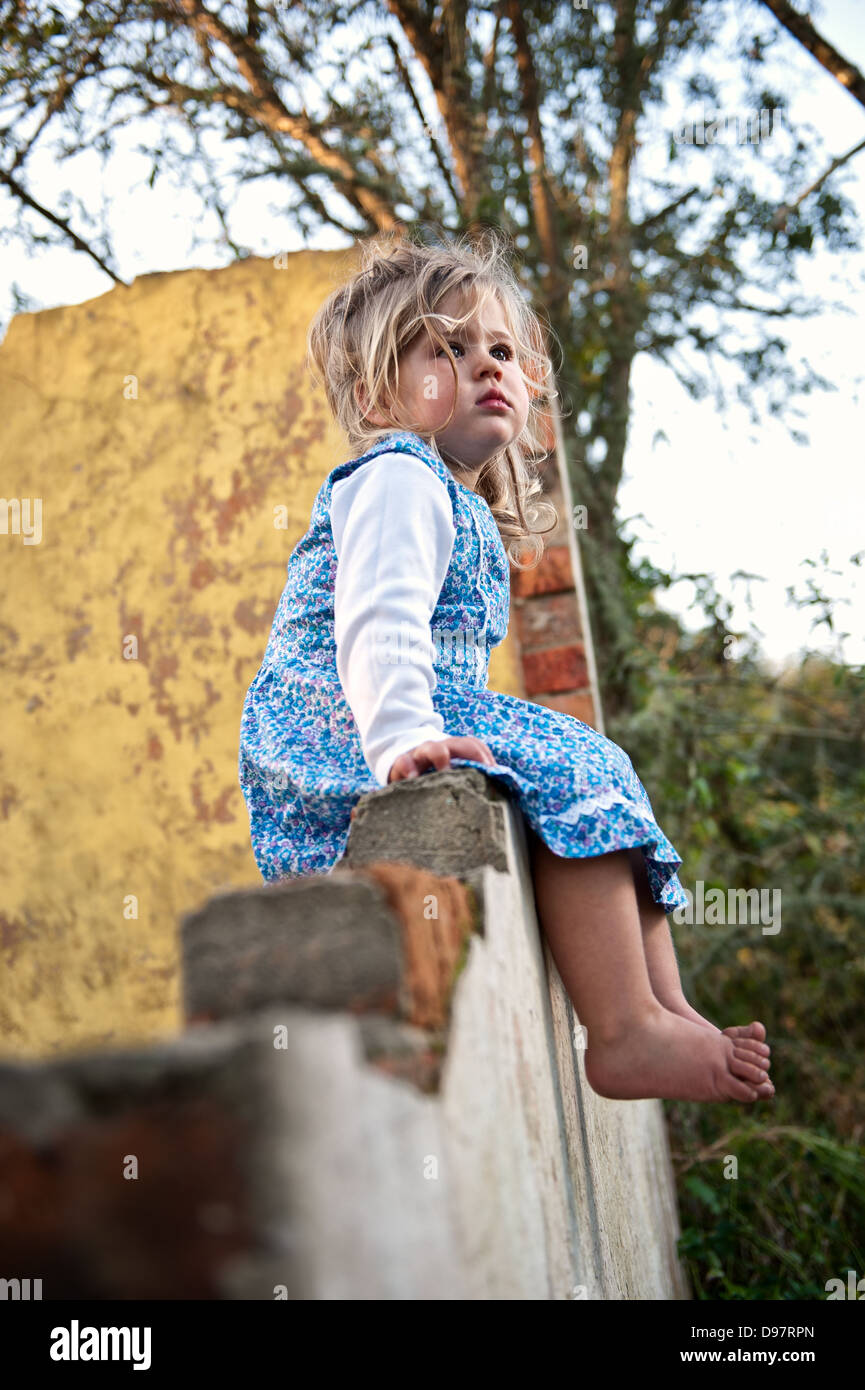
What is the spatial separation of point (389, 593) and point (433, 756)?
26 centimetres

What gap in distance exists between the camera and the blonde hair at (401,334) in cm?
183

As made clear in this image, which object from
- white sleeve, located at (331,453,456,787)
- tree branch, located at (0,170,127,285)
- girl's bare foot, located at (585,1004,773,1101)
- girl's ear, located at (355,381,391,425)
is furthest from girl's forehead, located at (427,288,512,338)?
tree branch, located at (0,170,127,285)

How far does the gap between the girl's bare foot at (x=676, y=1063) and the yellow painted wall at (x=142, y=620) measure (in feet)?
4.97

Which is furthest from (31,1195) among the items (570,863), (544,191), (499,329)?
(544,191)

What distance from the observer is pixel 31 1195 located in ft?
1.64

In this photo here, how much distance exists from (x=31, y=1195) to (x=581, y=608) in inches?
100

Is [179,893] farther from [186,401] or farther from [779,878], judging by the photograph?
[779,878]

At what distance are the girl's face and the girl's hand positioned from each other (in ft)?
2.14

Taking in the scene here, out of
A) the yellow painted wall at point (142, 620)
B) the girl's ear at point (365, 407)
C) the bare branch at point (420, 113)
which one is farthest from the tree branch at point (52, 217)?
the girl's ear at point (365, 407)

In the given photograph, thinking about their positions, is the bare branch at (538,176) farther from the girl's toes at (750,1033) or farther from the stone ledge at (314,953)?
the stone ledge at (314,953)

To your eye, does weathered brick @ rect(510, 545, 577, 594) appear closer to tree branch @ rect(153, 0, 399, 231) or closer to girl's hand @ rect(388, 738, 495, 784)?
tree branch @ rect(153, 0, 399, 231)

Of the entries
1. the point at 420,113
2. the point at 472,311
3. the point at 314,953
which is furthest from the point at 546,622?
the point at 314,953

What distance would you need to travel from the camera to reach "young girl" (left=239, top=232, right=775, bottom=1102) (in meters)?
1.37

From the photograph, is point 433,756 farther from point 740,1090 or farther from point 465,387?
point 465,387
